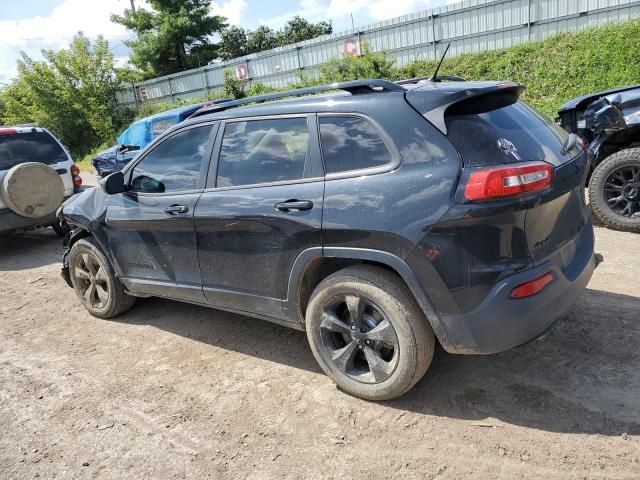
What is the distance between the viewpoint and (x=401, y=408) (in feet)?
9.56

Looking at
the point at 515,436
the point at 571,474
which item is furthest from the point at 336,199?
the point at 571,474

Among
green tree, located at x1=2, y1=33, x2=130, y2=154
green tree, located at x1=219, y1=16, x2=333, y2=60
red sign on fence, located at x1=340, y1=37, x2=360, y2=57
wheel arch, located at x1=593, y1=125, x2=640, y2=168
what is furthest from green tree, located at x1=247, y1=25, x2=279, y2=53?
wheel arch, located at x1=593, y1=125, x2=640, y2=168

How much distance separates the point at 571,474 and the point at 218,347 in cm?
252

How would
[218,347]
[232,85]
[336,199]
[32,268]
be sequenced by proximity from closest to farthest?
[336,199] → [218,347] → [32,268] → [232,85]

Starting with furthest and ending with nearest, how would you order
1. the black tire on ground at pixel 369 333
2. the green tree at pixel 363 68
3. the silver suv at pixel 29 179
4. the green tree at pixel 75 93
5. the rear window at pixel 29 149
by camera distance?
the green tree at pixel 75 93
the green tree at pixel 363 68
the rear window at pixel 29 149
the silver suv at pixel 29 179
the black tire on ground at pixel 369 333

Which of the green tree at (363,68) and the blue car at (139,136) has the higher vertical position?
the green tree at (363,68)

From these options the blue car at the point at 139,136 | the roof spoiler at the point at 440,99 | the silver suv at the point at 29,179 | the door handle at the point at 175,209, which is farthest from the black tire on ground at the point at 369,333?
the blue car at the point at 139,136

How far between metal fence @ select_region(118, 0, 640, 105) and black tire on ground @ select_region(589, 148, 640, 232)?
988 centimetres

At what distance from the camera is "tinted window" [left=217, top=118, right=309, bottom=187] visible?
10.2ft

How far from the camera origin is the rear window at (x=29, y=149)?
7152 millimetres

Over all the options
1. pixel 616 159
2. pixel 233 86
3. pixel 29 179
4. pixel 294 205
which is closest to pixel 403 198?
pixel 294 205

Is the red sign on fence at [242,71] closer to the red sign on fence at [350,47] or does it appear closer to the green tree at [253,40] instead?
the red sign on fence at [350,47]

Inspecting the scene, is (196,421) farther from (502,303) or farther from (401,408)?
(502,303)

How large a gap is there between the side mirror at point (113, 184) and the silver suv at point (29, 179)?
3263 mm
